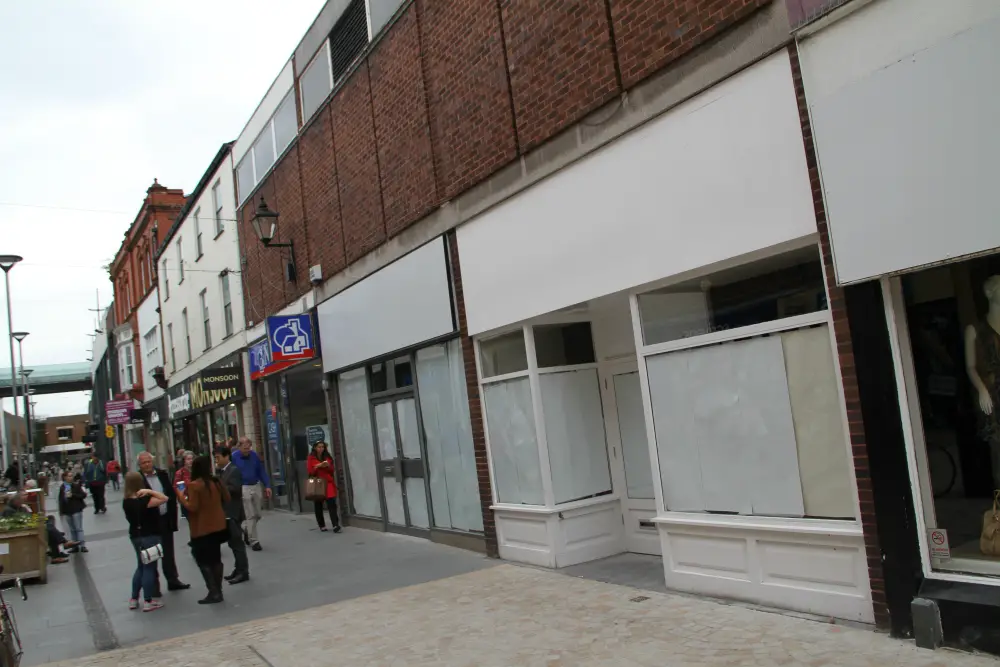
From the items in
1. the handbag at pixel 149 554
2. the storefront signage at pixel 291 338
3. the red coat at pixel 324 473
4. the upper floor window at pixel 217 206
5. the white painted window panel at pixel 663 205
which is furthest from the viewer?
the upper floor window at pixel 217 206

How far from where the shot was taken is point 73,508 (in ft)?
Result: 48.2

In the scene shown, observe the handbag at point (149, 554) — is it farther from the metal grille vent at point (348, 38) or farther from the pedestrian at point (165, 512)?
the metal grille vent at point (348, 38)

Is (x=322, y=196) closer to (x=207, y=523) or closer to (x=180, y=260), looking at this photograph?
(x=207, y=523)

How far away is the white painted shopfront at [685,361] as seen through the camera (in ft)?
19.1

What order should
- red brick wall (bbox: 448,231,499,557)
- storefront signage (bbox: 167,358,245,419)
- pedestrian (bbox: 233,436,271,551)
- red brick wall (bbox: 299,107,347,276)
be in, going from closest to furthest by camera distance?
red brick wall (bbox: 448,231,499,557), pedestrian (bbox: 233,436,271,551), red brick wall (bbox: 299,107,347,276), storefront signage (bbox: 167,358,245,419)

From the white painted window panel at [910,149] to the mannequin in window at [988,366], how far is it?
2.87 feet

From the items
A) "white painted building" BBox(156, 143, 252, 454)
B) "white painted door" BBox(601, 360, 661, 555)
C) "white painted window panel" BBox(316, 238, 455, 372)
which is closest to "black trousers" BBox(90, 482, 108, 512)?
"white painted building" BBox(156, 143, 252, 454)

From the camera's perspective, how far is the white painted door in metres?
8.77

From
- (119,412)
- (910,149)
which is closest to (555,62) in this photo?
(910,149)

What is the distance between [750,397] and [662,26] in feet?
10.2

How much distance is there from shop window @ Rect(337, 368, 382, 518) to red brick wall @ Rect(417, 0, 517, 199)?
4822mm

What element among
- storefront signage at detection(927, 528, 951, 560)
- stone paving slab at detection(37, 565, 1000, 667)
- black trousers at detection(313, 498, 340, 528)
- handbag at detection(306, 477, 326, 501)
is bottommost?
stone paving slab at detection(37, 565, 1000, 667)

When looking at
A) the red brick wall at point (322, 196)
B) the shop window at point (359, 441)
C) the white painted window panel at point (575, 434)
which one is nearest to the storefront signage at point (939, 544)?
the white painted window panel at point (575, 434)

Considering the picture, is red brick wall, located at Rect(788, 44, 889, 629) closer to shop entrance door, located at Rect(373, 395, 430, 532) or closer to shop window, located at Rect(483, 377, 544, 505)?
shop window, located at Rect(483, 377, 544, 505)
